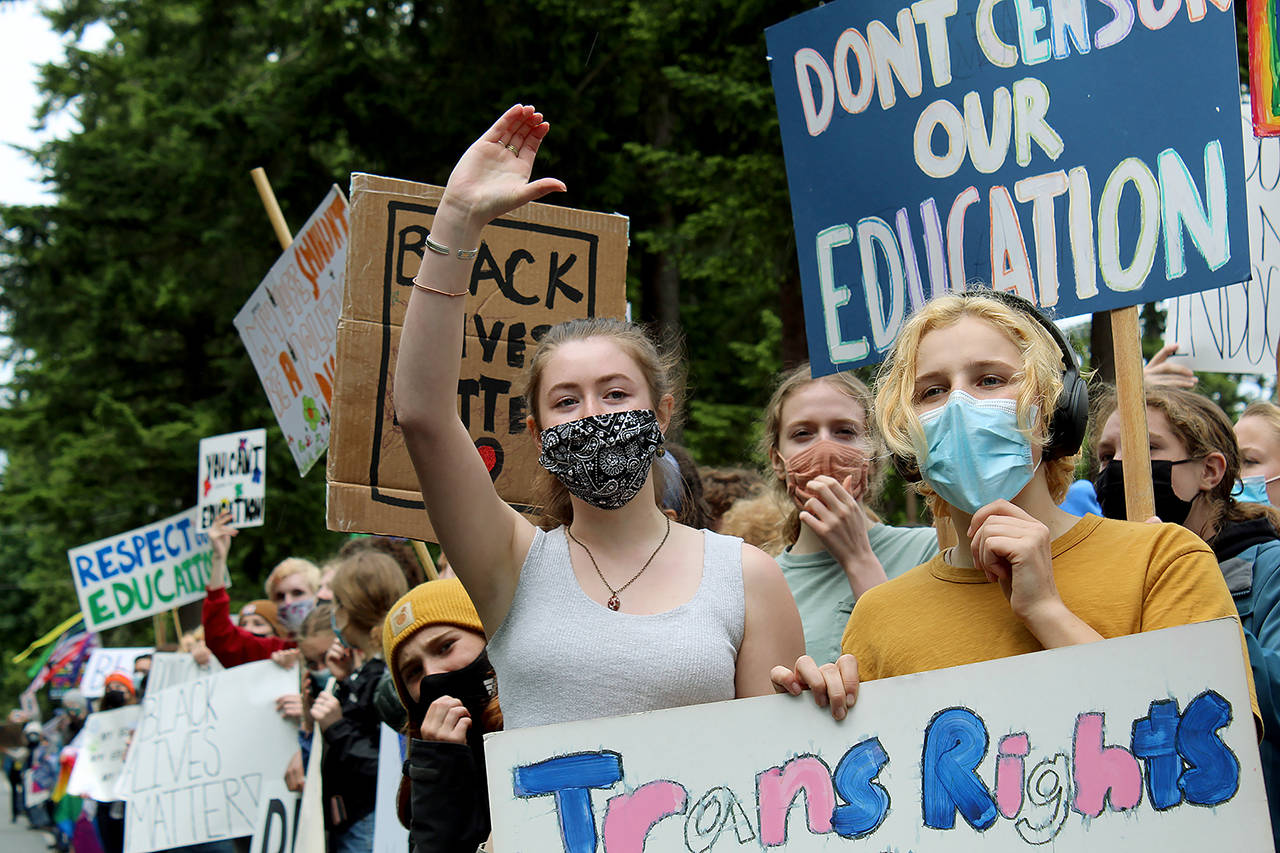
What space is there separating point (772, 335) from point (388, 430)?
1107cm

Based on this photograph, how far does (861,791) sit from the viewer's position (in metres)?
1.93

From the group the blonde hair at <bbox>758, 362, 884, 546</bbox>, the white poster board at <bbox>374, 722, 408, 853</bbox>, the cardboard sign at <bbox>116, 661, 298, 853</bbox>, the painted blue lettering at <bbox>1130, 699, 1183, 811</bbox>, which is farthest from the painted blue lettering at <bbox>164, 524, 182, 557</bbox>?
the painted blue lettering at <bbox>1130, 699, 1183, 811</bbox>

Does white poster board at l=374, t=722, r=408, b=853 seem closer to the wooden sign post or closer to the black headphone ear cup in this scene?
the wooden sign post

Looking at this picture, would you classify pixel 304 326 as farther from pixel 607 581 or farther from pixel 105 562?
pixel 105 562

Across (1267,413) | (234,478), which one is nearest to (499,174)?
(1267,413)

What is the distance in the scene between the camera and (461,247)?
2184mm

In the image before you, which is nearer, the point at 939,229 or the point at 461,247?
the point at 461,247

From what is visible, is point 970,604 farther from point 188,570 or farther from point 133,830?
point 188,570

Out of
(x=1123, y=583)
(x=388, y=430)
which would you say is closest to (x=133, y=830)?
(x=388, y=430)

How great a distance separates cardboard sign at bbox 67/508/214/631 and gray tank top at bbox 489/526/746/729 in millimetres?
8287

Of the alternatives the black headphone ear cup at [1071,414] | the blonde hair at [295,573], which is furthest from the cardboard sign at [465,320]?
the blonde hair at [295,573]

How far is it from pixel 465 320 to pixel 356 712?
1.94 metres

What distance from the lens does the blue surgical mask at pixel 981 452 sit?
6.74ft

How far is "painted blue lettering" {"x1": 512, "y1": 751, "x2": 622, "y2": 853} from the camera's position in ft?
6.40
